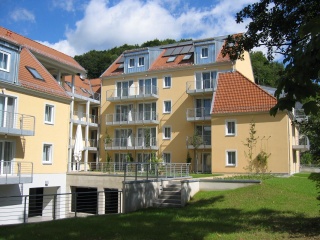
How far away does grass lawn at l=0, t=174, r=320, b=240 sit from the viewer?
9555 mm

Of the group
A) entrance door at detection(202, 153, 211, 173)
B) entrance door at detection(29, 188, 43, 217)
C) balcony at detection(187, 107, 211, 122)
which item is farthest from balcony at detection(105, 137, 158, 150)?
entrance door at detection(29, 188, 43, 217)

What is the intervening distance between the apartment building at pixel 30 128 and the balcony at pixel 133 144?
12.4 metres

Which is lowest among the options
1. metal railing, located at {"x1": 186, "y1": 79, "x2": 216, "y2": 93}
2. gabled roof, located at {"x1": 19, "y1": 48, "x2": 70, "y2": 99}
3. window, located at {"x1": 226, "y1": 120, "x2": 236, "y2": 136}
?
window, located at {"x1": 226, "y1": 120, "x2": 236, "y2": 136}

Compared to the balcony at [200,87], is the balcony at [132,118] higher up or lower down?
lower down

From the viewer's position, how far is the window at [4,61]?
75.8 feet

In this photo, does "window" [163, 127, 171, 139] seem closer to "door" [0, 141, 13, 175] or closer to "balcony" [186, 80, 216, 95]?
"balcony" [186, 80, 216, 95]

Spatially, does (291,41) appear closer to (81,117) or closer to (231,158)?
(231,158)

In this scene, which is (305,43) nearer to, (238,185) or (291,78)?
(291,78)

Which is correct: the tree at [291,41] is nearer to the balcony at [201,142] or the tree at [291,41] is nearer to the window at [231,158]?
the window at [231,158]

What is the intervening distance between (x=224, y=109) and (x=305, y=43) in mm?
27431

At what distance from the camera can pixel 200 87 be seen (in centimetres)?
3859

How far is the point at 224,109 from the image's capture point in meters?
31.8

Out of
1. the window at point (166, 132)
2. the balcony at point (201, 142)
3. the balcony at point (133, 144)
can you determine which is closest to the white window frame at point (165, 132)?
the window at point (166, 132)

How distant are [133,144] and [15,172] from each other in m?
18.8
